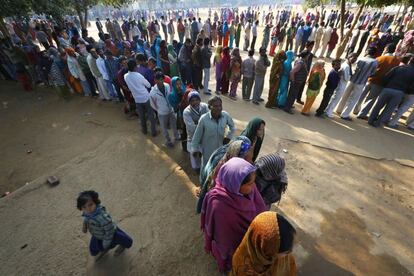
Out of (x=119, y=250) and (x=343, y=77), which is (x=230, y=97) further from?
(x=119, y=250)

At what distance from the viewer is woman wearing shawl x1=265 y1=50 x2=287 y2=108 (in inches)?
247

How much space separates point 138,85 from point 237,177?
→ 380 cm

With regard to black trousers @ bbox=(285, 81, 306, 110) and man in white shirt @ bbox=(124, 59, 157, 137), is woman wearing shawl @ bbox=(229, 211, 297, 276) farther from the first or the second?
black trousers @ bbox=(285, 81, 306, 110)

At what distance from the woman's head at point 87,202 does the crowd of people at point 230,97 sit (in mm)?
13

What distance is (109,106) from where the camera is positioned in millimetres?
7406

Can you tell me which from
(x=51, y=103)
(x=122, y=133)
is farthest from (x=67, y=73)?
(x=122, y=133)

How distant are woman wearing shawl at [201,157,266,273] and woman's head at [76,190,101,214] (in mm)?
1308

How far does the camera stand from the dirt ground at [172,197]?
3027 millimetres

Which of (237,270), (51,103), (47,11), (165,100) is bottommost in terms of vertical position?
(51,103)

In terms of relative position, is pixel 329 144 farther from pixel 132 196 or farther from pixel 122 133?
pixel 122 133

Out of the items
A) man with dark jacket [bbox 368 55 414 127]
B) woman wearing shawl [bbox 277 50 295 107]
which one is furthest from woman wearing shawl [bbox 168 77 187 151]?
man with dark jacket [bbox 368 55 414 127]

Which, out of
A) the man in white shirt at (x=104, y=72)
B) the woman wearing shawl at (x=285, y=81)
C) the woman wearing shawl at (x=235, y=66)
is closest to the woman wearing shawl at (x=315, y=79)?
the woman wearing shawl at (x=285, y=81)

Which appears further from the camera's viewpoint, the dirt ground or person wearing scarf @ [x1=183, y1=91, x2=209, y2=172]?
person wearing scarf @ [x1=183, y1=91, x2=209, y2=172]

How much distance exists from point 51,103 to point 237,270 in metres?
8.57
